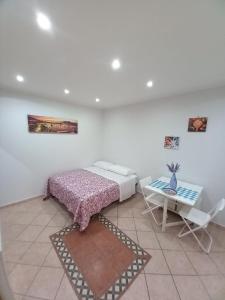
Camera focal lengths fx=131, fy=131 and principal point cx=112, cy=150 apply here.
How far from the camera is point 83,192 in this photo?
2447 mm

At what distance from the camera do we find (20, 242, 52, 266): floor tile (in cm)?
168

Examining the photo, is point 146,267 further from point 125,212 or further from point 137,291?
point 125,212

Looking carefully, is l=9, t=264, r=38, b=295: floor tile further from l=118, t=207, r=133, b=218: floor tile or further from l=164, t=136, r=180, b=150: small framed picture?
l=164, t=136, r=180, b=150: small framed picture

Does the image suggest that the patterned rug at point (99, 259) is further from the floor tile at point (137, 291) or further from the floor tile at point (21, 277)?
the floor tile at point (21, 277)

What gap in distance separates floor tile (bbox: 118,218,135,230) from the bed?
1.35 ft

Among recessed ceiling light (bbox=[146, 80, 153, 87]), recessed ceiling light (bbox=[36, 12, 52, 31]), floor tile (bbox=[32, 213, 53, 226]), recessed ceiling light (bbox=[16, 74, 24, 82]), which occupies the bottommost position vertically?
floor tile (bbox=[32, 213, 53, 226])

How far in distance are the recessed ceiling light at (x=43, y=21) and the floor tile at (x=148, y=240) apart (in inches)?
109

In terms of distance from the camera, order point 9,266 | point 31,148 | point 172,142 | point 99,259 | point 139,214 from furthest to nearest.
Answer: point 31,148 → point 172,142 → point 139,214 → point 99,259 → point 9,266

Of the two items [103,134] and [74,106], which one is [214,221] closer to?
[103,134]

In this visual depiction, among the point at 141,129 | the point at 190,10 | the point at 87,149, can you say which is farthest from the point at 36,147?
the point at 190,10

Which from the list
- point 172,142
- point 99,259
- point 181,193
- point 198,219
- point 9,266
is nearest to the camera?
point 9,266

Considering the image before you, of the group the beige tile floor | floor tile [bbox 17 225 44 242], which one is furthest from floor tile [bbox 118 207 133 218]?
floor tile [bbox 17 225 44 242]

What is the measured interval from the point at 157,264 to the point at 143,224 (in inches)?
29.0

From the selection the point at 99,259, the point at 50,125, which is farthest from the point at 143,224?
the point at 50,125
